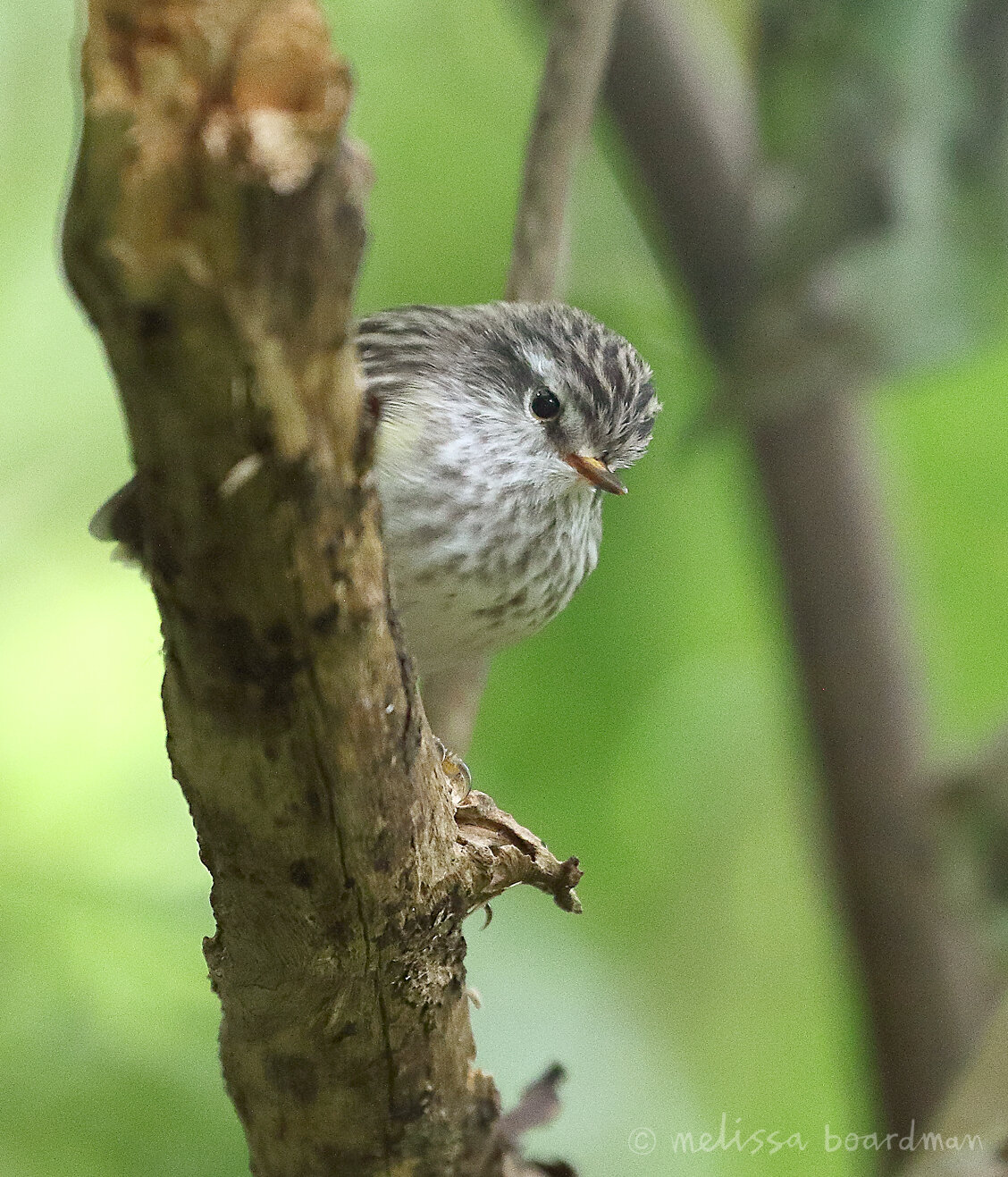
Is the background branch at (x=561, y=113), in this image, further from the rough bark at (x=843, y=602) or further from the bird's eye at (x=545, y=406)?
the rough bark at (x=843, y=602)

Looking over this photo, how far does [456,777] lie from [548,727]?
1.61 meters

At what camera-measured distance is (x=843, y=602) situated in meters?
3.42

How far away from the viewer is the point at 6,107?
11.0 feet

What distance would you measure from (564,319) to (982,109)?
3.49ft

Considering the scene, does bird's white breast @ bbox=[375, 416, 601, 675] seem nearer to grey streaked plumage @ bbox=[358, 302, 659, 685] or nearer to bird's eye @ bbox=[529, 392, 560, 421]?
grey streaked plumage @ bbox=[358, 302, 659, 685]

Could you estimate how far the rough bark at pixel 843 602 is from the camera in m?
3.26


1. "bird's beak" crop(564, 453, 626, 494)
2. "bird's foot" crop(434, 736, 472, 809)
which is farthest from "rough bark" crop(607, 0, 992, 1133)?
"bird's foot" crop(434, 736, 472, 809)

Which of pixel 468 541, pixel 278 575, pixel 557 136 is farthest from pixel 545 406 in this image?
pixel 278 575

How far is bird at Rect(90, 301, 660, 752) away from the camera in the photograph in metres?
2.04

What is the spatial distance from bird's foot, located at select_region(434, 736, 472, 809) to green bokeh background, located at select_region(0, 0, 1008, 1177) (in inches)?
41.7

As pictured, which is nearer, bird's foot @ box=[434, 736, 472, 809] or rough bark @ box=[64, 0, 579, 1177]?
rough bark @ box=[64, 0, 579, 1177]

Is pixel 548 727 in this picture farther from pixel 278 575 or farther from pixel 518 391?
pixel 278 575

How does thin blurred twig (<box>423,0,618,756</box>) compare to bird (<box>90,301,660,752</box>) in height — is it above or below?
above

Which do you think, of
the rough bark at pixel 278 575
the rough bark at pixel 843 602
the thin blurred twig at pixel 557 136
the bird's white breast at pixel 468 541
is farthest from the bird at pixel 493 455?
the rough bark at pixel 843 602
